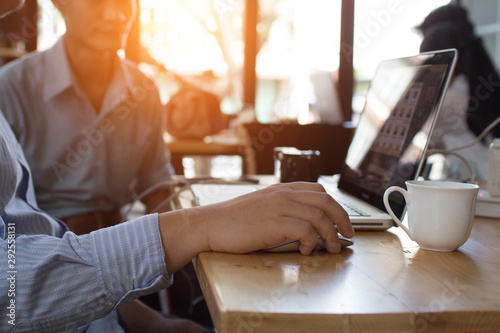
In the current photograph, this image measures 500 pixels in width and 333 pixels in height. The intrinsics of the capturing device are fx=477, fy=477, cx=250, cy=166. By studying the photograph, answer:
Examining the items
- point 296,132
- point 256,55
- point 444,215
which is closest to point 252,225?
point 444,215

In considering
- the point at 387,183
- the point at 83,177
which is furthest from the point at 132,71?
the point at 387,183

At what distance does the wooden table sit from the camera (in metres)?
0.45

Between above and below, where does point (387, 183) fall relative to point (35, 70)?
below

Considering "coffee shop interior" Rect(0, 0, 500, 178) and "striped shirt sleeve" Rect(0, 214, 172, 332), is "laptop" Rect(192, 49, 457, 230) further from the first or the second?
"striped shirt sleeve" Rect(0, 214, 172, 332)

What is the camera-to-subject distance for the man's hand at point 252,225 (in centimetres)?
65

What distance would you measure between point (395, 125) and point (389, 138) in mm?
29

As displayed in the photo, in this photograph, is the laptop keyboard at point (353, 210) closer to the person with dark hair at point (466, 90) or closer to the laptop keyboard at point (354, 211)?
the laptop keyboard at point (354, 211)

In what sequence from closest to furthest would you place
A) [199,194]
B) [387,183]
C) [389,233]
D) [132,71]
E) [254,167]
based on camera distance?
[389,233]
[387,183]
[199,194]
[132,71]
[254,167]

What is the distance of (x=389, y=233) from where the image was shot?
83cm

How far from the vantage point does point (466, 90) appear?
2238mm

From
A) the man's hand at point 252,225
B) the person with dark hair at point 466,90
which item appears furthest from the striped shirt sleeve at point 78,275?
the person with dark hair at point 466,90

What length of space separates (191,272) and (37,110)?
31.4 inches

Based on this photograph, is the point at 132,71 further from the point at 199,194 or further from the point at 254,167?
the point at 199,194

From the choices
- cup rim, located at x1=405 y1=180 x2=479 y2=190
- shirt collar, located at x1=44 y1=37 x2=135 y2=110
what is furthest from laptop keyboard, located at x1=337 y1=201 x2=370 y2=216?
shirt collar, located at x1=44 y1=37 x2=135 y2=110
